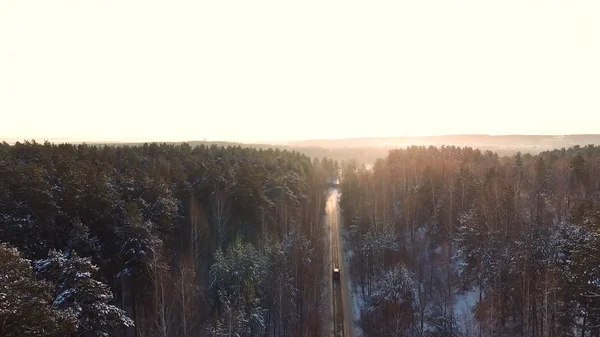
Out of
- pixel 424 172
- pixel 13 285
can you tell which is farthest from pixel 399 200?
pixel 13 285

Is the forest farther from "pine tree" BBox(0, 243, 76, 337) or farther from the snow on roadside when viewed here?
the snow on roadside

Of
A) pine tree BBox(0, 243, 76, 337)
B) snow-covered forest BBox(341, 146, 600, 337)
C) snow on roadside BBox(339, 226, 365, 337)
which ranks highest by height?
pine tree BBox(0, 243, 76, 337)

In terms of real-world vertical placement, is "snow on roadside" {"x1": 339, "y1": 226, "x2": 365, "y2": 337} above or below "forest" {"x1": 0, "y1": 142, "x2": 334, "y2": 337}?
below

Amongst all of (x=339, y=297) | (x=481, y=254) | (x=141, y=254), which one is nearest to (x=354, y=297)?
(x=339, y=297)

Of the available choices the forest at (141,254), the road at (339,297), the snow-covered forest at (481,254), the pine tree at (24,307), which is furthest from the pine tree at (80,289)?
the road at (339,297)

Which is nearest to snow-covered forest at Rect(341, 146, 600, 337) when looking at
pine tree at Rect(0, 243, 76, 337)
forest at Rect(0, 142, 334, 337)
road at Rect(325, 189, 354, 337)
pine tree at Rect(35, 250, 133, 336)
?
road at Rect(325, 189, 354, 337)

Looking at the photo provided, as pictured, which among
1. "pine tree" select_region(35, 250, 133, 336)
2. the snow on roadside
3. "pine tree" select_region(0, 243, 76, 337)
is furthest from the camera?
the snow on roadside

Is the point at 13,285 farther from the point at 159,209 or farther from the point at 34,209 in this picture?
the point at 159,209
